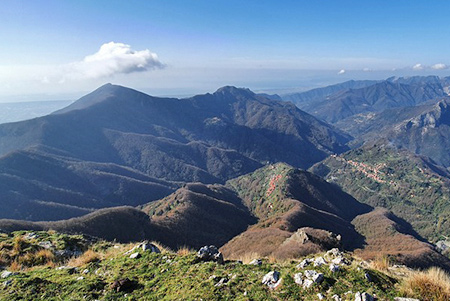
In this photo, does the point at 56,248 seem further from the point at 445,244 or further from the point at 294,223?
the point at 445,244

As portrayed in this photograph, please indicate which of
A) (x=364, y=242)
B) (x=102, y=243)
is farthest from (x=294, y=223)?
(x=102, y=243)

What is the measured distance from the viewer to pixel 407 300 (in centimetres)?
996

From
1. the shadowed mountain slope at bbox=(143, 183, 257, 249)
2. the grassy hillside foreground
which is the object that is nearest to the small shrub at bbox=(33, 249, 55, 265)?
the grassy hillside foreground

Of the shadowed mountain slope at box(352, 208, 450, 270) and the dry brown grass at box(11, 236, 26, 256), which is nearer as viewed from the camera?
the dry brown grass at box(11, 236, 26, 256)

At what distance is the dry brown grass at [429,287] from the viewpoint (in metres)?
9.86

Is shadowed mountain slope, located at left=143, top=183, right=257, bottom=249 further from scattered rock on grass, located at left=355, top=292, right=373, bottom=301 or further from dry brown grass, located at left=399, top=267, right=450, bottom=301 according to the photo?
dry brown grass, located at left=399, top=267, right=450, bottom=301

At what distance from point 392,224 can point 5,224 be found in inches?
7826

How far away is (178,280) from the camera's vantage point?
43.7ft

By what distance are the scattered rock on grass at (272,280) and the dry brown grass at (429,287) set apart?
5.00 metres

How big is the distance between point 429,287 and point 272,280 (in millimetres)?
6159

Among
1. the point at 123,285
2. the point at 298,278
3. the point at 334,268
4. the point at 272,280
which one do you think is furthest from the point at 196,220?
the point at 298,278

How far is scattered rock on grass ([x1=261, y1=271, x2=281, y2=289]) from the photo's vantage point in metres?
11.8

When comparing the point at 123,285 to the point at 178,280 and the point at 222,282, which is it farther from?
the point at 222,282

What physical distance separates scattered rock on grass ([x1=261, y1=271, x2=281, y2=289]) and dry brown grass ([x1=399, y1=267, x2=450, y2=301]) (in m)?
5.00
